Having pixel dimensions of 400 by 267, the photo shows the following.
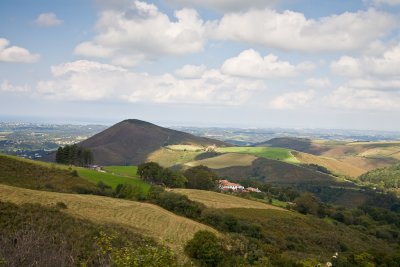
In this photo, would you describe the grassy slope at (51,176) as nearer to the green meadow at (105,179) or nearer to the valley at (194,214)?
the green meadow at (105,179)

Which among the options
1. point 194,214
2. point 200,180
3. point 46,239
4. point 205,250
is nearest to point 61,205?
point 205,250

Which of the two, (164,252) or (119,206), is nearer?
(164,252)

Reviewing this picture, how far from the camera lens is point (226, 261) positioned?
4675cm

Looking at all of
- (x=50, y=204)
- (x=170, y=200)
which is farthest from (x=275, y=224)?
(x=50, y=204)

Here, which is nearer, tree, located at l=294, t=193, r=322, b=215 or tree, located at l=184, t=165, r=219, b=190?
tree, located at l=294, t=193, r=322, b=215

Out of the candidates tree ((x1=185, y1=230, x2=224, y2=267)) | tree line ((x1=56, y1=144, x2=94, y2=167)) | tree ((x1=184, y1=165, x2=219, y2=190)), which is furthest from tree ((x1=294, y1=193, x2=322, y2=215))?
tree line ((x1=56, y1=144, x2=94, y2=167))

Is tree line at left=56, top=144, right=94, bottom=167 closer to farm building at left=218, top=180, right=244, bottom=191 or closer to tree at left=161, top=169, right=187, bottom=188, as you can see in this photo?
tree at left=161, top=169, right=187, bottom=188

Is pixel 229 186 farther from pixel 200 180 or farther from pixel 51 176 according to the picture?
pixel 51 176

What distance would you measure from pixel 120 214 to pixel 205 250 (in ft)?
70.7

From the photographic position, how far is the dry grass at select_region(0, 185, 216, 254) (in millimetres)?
55625

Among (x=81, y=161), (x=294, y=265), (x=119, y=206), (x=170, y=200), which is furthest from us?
(x=81, y=161)

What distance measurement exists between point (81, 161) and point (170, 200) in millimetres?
63100

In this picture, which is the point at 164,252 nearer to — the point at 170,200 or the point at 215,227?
the point at 215,227

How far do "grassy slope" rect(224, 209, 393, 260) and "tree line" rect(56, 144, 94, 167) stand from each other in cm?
6573
